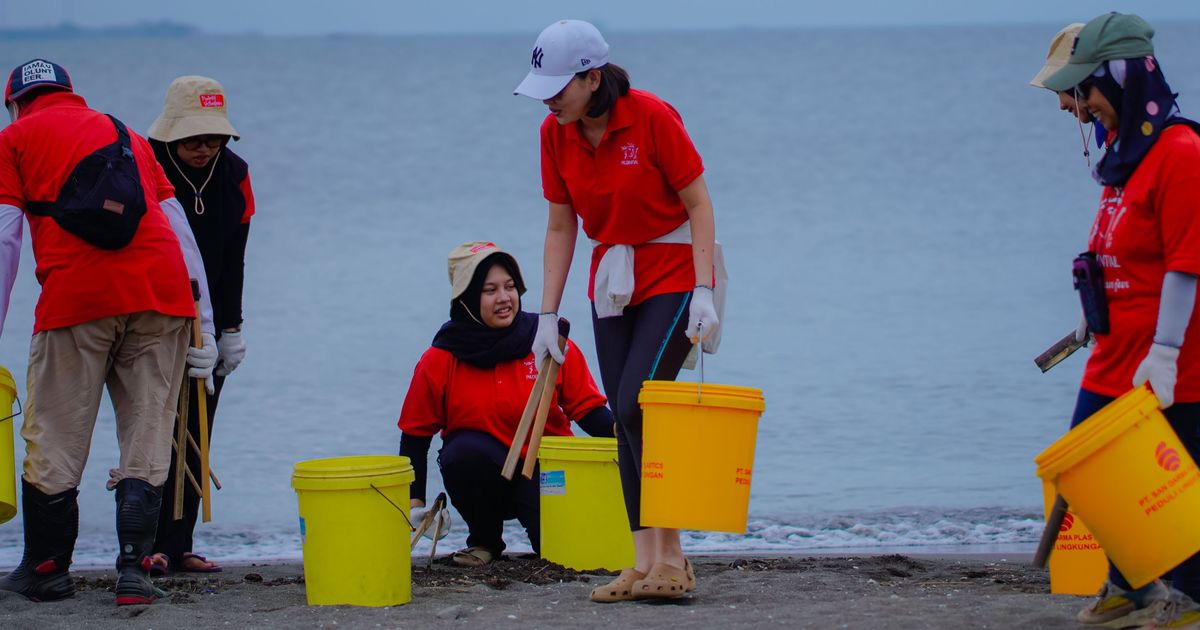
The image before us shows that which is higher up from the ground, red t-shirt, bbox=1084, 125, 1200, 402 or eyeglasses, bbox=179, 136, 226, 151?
eyeglasses, bbox=179, 136, 226, 151

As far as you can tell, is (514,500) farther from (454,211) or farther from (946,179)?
(946,179)

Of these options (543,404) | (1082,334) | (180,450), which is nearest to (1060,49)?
(1082,334)

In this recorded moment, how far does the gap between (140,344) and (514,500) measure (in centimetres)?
153

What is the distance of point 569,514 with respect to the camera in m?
5.17

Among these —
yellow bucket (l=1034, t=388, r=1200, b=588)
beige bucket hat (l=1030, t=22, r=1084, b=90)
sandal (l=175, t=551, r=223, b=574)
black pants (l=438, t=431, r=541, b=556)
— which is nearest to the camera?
yellow bucket (l=1034, t=388, r=1200, b=588)

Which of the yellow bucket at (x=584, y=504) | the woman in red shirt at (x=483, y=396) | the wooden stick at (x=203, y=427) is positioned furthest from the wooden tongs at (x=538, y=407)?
the wooden stick at (x=203, y=427)

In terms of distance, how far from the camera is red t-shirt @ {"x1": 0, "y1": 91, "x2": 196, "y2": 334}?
461 centimetres

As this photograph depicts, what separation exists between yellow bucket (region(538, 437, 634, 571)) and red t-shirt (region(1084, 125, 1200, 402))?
1736 mm

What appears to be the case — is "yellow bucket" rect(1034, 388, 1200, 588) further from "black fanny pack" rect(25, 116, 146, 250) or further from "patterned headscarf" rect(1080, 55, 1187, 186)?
"black fanny pack" rect(25, 116, 146, 250)

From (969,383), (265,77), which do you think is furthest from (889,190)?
(265,77)

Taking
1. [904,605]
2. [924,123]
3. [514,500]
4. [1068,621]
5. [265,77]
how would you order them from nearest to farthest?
[1068,621] → [904,605] → [514,500] → [924,123] → [265,77]

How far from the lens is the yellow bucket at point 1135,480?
3.52 metres

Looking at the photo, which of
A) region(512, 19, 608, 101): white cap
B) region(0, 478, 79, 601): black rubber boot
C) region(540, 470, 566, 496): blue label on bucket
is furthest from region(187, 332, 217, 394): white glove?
region(512, 19, 608, 101): white cap

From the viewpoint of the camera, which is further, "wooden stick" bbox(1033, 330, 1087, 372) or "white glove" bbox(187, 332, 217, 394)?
"white glove" bbox(187, 332, 217, 394)
